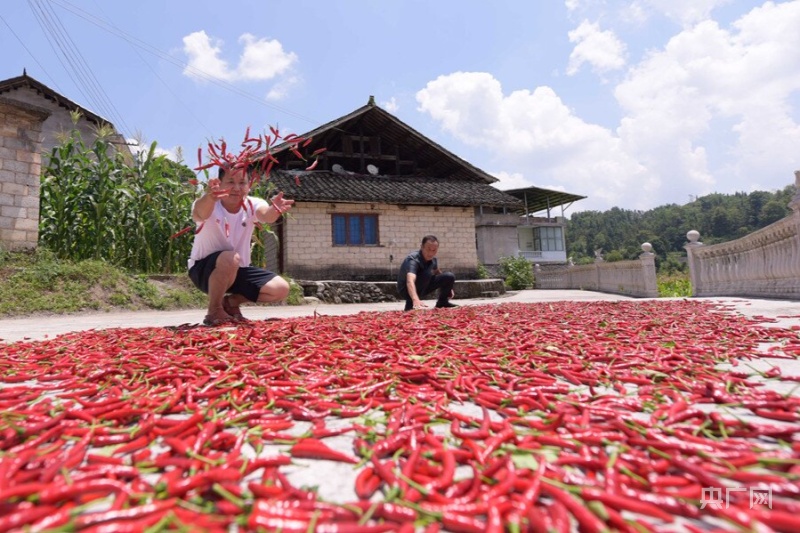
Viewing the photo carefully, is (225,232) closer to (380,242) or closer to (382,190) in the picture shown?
(380,242)

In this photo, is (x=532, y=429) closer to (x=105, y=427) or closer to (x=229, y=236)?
(x=105, y=427)

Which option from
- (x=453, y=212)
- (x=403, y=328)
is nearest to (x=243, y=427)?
(x=403, y=328)

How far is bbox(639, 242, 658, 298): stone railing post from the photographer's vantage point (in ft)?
40.1

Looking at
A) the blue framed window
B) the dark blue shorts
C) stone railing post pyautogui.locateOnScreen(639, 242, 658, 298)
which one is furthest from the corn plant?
stone railing post pyautogui.locateOnScreen(639, 242, 658, 298)

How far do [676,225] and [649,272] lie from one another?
7025 centimetres

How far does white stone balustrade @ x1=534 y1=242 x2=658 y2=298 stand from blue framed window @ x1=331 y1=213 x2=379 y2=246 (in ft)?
25.3

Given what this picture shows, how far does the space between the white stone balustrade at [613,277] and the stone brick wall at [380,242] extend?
14.7ft

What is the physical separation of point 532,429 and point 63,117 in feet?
74.0

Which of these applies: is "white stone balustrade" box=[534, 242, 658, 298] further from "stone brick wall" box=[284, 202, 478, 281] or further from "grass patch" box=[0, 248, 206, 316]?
"grass patch" box=[0, 248, 206, 316]

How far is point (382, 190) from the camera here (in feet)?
50.1

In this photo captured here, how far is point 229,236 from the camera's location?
4371 mm

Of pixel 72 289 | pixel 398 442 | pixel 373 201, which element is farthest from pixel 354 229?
pixel 398 442

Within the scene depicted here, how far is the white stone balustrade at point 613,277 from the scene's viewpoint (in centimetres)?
1239

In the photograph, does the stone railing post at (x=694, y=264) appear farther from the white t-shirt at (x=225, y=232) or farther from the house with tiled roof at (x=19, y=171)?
the house with tiled roof at (x=19, y=171)
